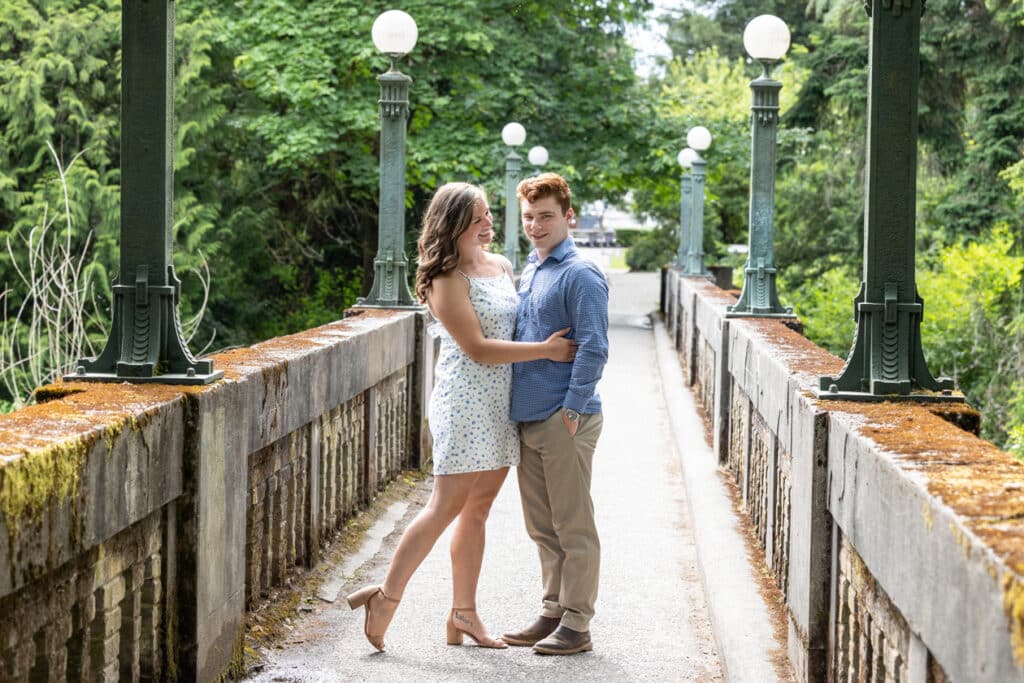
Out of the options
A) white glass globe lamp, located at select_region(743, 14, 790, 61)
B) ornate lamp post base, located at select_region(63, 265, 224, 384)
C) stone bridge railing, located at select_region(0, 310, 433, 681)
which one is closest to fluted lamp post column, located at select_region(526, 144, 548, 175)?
white glass globe lamp, located at select_region(743, 14, 790, 61)

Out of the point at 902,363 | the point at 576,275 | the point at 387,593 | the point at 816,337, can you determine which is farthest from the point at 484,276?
the point at 816,337

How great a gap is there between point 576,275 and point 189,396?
169 centimetres

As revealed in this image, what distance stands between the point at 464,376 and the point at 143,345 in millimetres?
1279

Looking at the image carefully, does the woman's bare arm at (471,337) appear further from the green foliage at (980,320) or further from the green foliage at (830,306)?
the green foliage at (830,306)

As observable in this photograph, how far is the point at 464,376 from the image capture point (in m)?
5.82

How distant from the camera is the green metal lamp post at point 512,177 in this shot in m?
24.7

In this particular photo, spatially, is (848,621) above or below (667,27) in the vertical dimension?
below

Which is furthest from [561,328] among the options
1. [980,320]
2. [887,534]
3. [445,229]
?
[980,320]

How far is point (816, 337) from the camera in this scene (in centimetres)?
2678

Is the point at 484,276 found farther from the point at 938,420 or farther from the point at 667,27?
the point at 667,27

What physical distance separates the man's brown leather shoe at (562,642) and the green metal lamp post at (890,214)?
1.50m

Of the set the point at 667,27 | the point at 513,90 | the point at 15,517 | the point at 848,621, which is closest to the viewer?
the point at 15,517

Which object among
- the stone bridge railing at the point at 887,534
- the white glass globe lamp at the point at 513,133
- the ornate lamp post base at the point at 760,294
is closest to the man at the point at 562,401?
the stone bridge railing at the point at 887,534

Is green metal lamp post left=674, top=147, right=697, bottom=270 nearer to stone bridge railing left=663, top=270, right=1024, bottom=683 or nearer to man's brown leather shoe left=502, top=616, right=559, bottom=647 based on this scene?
stone bridge railing left=663, top=270, right=1024, bottom=683
